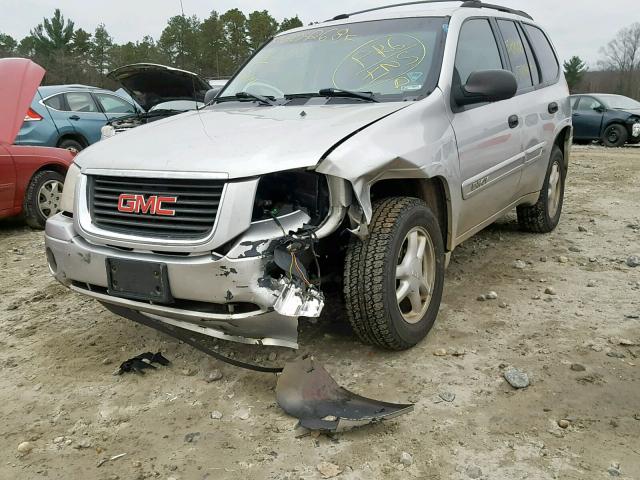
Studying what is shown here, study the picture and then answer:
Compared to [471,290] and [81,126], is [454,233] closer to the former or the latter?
[471,290]

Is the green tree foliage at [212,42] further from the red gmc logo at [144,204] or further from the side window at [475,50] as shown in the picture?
the red gmc logo at [144,204]

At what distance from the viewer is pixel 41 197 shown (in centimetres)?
626

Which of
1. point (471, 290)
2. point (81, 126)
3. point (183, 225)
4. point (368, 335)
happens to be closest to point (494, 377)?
point (368, 335)

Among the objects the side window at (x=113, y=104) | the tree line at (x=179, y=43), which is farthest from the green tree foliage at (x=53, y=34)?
the side window at (x=113, y=104)

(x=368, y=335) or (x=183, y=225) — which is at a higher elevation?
(x=183, y=225)

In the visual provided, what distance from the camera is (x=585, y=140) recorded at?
51.9 ft

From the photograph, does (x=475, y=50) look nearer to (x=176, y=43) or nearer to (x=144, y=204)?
(x=144, y=204)

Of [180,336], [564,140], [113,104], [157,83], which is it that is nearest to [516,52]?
[564,140]

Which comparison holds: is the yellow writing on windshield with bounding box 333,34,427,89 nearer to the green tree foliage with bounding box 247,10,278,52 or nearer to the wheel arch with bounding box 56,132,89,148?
the wheel arch with bounding box 56,132,89,148

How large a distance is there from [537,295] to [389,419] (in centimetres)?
186

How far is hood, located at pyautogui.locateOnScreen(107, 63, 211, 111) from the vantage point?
25.8ft

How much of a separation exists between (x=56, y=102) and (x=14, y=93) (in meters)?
7.61

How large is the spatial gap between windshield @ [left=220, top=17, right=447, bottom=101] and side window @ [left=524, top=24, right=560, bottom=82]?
1.60 meters

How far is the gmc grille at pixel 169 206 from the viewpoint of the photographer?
8.41 ft
